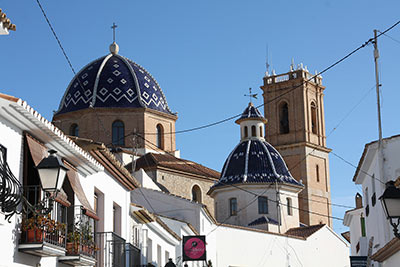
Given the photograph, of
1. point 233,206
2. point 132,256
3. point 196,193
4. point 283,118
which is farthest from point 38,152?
point 283,118

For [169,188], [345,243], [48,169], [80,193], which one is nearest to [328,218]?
[345,243]

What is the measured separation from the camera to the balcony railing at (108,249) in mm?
15812

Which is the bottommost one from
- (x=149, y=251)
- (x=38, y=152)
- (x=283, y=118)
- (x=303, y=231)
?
(x=149, y=251)

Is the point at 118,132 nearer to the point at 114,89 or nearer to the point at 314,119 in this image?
the point at 114,89

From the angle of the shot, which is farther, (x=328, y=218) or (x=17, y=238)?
(x=328, y=218)

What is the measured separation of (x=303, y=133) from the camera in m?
64.9

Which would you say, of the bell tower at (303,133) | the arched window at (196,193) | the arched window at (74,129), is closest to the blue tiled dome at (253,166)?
the arched window at (196,193)

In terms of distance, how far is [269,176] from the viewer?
43781 millimetres

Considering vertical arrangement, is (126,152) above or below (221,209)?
above

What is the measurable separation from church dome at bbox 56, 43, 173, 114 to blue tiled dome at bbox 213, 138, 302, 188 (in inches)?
180

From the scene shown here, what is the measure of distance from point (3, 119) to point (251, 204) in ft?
109

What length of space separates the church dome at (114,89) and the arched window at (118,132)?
3.16 ft

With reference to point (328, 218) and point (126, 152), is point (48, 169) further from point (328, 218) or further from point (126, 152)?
point (328, 218)

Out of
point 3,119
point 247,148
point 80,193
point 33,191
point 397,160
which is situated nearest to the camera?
point 3,119
